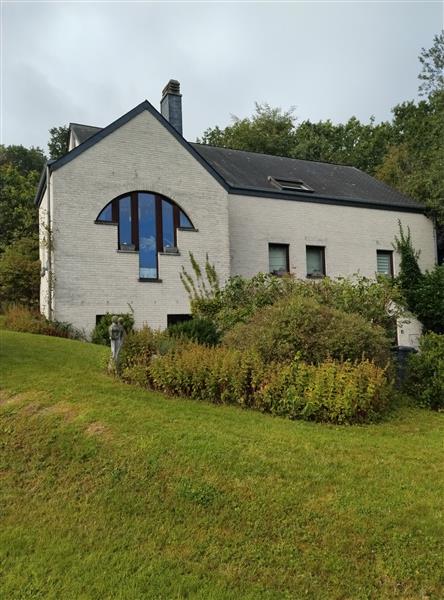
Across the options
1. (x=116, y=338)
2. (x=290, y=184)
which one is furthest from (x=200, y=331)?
(x=290, y=184)

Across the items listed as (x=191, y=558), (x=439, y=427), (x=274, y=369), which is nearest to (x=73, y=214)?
(x=274, y=369)

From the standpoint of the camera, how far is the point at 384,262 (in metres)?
21.8

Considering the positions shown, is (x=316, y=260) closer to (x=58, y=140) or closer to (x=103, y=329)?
(x=103, y=329)

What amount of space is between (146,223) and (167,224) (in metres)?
0.71

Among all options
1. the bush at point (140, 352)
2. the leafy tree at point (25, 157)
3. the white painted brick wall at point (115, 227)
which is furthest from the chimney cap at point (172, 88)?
the leafy tree at point (25, 157)

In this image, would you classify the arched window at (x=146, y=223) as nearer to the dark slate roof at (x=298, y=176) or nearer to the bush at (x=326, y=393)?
the dark slate roof at (x=298, y=176)

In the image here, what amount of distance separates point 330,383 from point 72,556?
3.94 m

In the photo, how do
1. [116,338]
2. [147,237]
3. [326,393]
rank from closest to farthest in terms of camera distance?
[326,393] < [116,338] < [147,237]

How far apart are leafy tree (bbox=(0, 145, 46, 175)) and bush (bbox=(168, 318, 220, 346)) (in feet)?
113

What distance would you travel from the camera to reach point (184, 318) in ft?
54.4

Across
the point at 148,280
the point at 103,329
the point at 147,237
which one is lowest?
the point at 103,329

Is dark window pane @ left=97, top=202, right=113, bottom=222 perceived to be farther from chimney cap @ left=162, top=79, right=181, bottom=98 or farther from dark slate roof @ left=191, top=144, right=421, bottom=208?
chimney cap @ left=162, top=79, right=181, bottom=98

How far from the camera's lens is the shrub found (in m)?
7.14

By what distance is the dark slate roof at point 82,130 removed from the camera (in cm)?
1791
